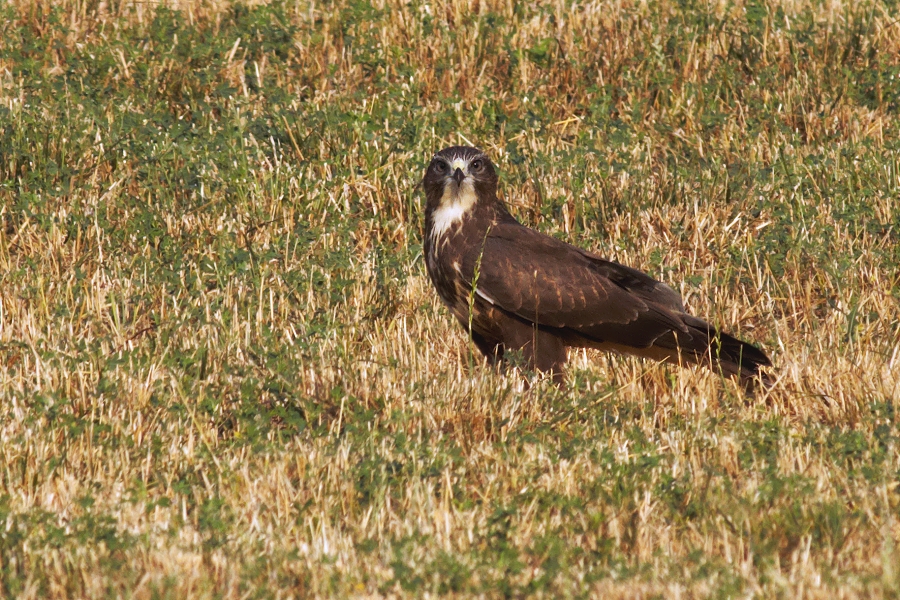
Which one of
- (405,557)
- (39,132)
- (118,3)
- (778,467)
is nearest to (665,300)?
(778,467)

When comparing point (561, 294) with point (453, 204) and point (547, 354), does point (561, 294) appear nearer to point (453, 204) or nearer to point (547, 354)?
point (547, 354)

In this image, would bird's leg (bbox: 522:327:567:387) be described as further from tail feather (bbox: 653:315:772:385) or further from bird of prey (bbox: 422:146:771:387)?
tail feather (bbox: 653:315:772:385)

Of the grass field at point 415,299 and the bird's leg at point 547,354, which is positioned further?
the bird's leg at point 547,354

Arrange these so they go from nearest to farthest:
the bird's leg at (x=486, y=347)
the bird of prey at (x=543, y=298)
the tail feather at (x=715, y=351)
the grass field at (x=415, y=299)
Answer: the grass field at (x=415, y=299) < the tail feather at (x=715, y=351) < the bird of prey at (x=543, y=298) < the bird's leg at (x=486, y=347)

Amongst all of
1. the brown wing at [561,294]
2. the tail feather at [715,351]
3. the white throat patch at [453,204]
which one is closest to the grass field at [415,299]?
the tail feather at [715,351]

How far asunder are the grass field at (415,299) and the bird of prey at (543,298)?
16 centimetres

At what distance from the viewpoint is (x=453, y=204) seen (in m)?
6.10

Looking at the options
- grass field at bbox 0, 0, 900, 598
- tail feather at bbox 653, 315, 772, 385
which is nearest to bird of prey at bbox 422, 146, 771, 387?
tail feather at bbox 653, 315, 772, 385

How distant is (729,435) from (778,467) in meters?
0.31

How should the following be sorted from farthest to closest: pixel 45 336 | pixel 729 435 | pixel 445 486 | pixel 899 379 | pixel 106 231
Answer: pixel 106 231 → pixel 45 336 → pixel 899 379 → pixel 729 435 → pixel 445 486

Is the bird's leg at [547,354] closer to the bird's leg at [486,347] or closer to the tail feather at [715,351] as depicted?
the bird's leg at [486,347]

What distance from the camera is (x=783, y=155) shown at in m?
7.93

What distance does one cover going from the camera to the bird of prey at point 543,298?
5.81 meters

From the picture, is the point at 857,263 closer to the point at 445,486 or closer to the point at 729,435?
the point at 729,435
